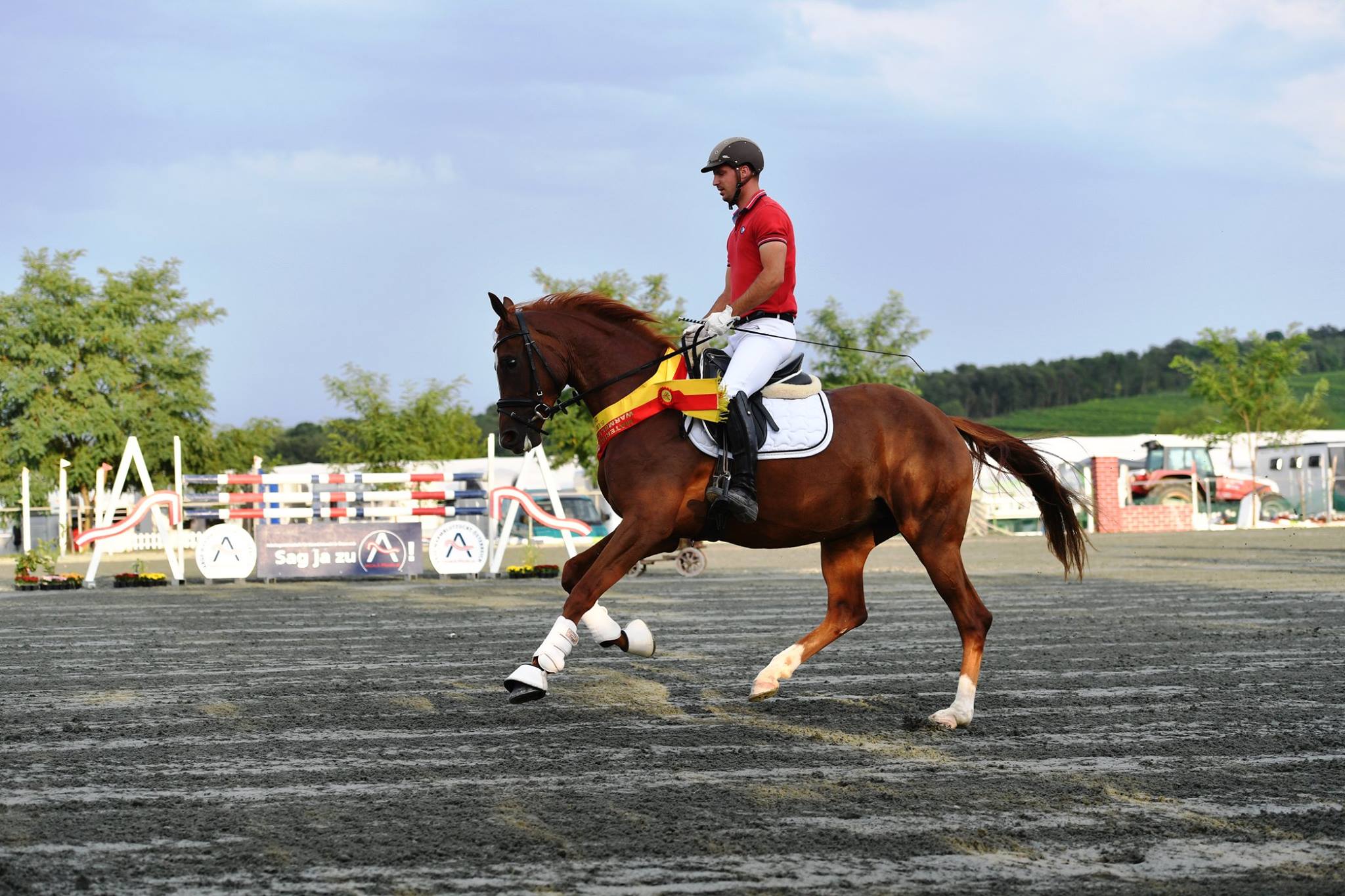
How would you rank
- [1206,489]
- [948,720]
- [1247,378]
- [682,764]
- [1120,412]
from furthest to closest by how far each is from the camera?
1. [1120,412]
2. [1247,378]
3. [1206,489]
4. [948,720]
5. [682,764]

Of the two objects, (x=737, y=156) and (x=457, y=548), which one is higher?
(x=737, y=156)

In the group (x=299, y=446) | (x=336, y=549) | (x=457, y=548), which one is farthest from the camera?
(x=299, y=446)

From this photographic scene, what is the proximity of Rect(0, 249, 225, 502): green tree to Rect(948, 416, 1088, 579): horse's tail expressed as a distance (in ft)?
124

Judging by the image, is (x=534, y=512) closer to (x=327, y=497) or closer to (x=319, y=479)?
(x=327, y=497)

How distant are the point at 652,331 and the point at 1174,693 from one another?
11.4 feet

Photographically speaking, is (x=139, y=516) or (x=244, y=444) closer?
(x=139, y=516)

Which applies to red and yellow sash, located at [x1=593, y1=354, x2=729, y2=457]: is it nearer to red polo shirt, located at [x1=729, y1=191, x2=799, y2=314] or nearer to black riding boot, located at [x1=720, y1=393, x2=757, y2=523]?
black riding boot, located at [x1=720, y1=393, x2=757, y2=523]

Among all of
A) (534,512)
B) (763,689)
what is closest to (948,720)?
(763,689)

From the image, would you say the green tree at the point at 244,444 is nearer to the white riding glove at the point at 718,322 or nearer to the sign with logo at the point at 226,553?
the sign with logo at the point at 226,553

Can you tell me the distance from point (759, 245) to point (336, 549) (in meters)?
15.2

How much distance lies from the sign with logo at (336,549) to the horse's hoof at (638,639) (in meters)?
14.5

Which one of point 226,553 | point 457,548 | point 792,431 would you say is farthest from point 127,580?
point 792,431

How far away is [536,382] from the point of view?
746 centimetres

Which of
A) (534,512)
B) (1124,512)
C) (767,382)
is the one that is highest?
(767,382)
